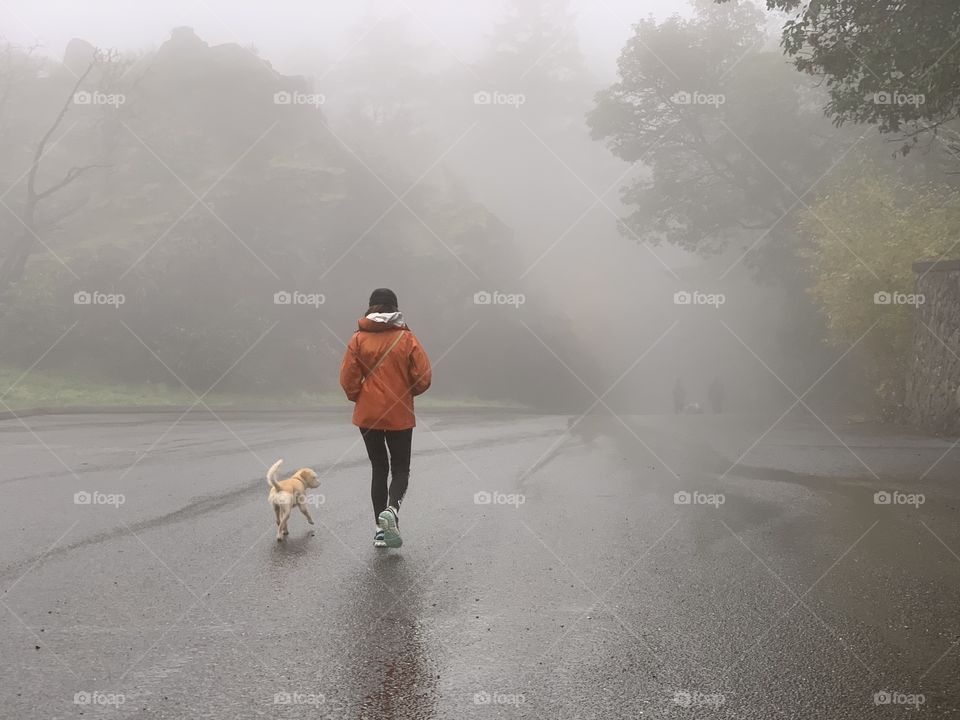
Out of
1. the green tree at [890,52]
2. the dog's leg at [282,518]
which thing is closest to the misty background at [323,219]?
A: the green tree at [890,52]

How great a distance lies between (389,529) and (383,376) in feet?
4.17

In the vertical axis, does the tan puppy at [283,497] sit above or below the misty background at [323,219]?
below

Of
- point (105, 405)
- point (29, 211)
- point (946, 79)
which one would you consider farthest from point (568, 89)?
point (946, 79)

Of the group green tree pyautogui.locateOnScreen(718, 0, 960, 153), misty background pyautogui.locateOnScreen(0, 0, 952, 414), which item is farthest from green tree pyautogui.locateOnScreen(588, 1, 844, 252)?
green tree pyautogui.locateOnScreen(718, 0, 960, 153)

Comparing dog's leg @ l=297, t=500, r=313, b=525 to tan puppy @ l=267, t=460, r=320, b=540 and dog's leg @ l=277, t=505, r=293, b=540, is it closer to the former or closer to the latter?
tan puppy @ l=267, t=460, r=320, b=540

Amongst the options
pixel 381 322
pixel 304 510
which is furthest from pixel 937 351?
pixel 304 510

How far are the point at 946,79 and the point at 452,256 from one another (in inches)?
1147

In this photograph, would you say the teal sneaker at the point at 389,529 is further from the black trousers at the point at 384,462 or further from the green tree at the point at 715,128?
the green tree at the point at 715,128

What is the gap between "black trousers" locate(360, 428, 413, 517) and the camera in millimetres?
7469

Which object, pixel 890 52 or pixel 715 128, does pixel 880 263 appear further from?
pixel 715 128

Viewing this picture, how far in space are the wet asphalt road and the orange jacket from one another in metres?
1.12

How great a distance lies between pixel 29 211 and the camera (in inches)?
1209

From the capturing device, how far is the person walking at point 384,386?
7.36 m

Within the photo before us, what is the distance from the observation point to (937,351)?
18891 mm
